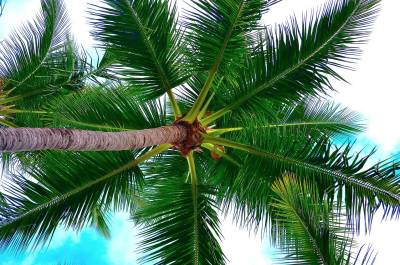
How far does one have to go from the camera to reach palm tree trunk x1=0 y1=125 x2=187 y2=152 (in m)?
2.24

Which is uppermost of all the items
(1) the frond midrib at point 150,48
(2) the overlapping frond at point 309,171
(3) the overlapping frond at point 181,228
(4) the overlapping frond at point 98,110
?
(1) the frond midrib at point 150,48

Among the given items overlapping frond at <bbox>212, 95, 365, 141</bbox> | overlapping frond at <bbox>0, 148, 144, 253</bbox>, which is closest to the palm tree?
overlapping frond at <bbox>0, 148, 144, 253</bbox>

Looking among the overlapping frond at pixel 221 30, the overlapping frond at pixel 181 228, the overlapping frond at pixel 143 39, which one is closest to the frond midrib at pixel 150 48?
the overlapping frond at pixel 143 39

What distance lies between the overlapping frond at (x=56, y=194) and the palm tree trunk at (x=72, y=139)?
0.67 meters

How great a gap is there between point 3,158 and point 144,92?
306 centimetres

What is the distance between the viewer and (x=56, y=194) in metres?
3.54

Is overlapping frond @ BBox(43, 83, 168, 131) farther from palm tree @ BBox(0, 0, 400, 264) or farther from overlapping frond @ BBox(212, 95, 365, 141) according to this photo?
overlapping frond @ BBox(212, 95, 365, 141)

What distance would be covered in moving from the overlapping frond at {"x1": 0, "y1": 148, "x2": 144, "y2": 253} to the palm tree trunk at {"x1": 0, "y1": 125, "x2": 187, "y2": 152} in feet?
2.20

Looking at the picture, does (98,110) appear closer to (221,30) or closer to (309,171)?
(221,30)

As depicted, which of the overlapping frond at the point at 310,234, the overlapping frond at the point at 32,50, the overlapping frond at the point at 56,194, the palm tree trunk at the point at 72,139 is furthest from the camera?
the overlapping frond at the point at 32,50

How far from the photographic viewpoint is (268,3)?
3.62 m

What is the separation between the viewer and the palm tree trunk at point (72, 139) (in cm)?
224

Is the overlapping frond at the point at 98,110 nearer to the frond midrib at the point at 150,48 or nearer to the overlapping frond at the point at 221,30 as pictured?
the frond midrib at the point at 150,48

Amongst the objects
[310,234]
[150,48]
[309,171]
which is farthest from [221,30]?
[310,234]
